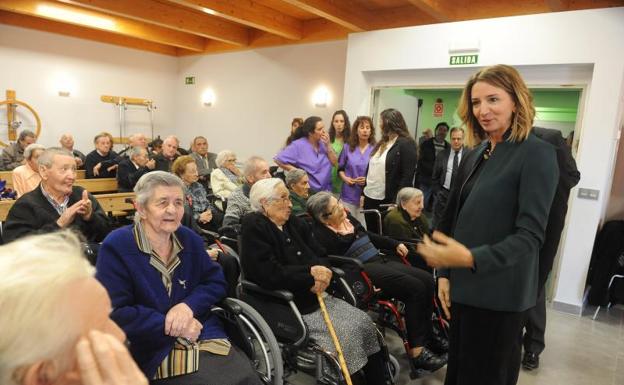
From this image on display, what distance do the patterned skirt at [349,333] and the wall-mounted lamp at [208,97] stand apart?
5.97 m

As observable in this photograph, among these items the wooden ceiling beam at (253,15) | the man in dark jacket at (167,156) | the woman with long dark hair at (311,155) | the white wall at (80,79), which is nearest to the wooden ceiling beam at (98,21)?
the white wall at (80,79)

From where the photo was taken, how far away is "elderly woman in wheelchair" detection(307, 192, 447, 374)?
226 cm

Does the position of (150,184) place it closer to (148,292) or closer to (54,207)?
(148,292)

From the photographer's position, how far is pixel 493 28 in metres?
3.66

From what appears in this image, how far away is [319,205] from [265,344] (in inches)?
39.7

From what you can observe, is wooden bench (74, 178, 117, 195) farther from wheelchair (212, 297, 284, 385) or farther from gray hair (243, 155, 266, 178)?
wheelchair (212, 297, 284, 385)

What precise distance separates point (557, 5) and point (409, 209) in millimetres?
2395

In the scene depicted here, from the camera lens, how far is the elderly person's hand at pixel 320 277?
2.05m

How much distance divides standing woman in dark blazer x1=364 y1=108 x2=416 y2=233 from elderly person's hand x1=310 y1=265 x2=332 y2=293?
5.70ft

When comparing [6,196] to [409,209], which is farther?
[6,196]

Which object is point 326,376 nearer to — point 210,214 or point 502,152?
point 502,152

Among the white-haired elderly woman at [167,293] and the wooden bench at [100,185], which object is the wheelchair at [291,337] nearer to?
the white-haired elderly woman at [167,293]

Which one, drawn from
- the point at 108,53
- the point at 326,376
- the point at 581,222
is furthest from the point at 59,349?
the point at 108,53

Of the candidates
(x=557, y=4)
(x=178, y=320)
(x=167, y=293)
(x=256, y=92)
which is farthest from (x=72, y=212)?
(x=256, y=92)
